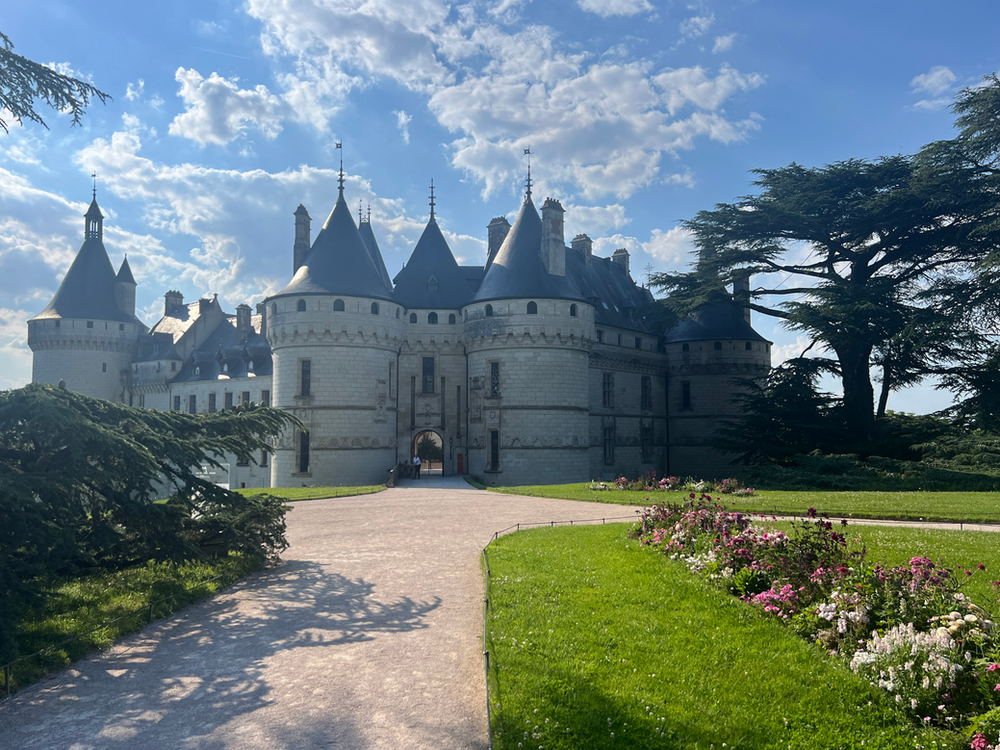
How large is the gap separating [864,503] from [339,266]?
24726 millimetres

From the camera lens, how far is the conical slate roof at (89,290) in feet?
151

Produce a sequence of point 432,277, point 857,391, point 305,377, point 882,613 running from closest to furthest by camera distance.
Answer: point 882,613 → point 857,391 → point 305,377 → point 432,277

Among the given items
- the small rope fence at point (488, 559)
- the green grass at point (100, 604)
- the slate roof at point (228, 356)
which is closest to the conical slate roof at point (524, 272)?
the slate roof at point (228, 356)

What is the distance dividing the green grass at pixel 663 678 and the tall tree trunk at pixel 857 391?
1028 inches

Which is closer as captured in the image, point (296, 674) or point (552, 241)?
point (296, 674)

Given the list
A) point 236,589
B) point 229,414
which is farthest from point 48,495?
point 229,414

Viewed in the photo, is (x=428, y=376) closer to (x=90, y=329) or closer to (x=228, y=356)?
(x=228, y=356)

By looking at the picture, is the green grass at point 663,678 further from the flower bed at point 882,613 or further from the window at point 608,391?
the window at point 608,391

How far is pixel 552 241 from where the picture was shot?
35.6m

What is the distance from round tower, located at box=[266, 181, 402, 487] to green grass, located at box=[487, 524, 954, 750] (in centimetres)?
2364

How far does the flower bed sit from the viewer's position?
569cm

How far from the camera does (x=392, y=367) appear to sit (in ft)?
114

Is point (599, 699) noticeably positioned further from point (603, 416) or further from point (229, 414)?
point (603, 416)

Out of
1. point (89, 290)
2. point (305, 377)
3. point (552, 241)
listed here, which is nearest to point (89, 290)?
point (89, 290)
